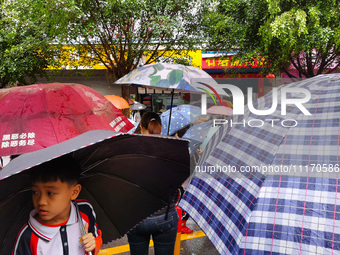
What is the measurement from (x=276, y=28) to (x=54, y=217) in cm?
771

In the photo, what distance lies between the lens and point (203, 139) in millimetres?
5004

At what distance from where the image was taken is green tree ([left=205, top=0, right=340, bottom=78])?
8.20 metres

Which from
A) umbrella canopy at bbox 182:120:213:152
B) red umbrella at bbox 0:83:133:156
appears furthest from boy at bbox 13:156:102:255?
umbrella canopy at bbox 182:120:213:152

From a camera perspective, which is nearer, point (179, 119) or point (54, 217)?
point (54, 217)

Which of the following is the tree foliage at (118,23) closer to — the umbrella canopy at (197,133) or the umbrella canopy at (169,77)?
the umbrella canopy at (197,133)

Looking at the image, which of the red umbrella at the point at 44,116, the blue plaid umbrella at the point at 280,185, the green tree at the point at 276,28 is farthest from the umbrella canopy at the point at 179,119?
the green tree at the point at 276,28

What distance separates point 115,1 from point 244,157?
26.2 ft

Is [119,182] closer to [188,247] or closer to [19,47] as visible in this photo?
[188,247]

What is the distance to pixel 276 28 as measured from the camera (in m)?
8.02

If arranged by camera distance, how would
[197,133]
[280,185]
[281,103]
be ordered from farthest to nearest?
[197,133], [281,103], [280,185]

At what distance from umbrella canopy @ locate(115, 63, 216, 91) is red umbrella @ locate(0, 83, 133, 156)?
129 centimetres

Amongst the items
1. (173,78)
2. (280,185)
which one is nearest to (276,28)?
(173,78)

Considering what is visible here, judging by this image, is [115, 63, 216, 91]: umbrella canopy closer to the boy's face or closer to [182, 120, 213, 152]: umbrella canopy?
[182, 120, 213, 152]: umbrella canopy

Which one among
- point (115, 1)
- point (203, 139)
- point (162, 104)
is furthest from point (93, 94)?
point (162, 104)
